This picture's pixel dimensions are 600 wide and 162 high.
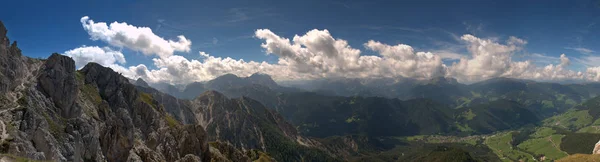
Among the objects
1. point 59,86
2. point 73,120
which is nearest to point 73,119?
point 73,120

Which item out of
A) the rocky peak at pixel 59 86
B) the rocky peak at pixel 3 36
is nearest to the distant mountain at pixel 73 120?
Answer: the rocky peak at pixel 59 86

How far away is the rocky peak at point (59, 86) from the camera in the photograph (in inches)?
3639

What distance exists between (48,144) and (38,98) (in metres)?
29.2

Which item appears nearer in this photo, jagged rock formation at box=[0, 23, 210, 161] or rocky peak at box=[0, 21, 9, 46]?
jagged rock formation at box=[0, 23, 210, 161]

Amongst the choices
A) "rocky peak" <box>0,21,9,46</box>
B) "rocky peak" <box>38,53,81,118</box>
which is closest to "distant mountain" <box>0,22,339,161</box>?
"rocky peak" <box>38,53,81,118</box>

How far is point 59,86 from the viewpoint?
95.0 m

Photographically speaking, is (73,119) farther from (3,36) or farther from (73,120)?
(3,36)

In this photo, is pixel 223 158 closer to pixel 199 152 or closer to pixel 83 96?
pixel 199 152

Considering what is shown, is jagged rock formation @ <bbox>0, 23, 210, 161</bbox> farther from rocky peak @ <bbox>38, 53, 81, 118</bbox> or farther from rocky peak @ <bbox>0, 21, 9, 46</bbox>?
rocky peak @ <bbox>0, 21, 9, 46</bbox>

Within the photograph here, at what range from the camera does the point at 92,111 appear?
350ft

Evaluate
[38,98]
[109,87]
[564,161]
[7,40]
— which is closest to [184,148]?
[109,87]

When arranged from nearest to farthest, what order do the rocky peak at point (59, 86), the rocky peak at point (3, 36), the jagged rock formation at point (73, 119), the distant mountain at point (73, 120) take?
the distant mountain at point (73, 120) → the jagged rock formation at point (73, 119) → the rocky peak at point (3, 36) → the rocky peak at point (59, 86)

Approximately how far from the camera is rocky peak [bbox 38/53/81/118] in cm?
9244

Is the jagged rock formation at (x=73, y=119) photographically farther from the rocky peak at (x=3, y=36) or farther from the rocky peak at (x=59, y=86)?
the rocky peak at (x=3, y=36)
